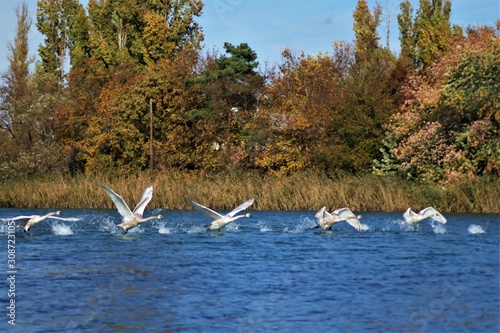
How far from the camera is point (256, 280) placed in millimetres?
18906

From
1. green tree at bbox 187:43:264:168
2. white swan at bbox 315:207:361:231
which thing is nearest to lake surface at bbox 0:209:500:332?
white swan at bbox 315:207:361:231

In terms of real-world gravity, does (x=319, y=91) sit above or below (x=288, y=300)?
above

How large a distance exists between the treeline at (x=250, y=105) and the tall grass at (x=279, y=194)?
2559 mm

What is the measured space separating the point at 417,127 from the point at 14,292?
33.6 metres

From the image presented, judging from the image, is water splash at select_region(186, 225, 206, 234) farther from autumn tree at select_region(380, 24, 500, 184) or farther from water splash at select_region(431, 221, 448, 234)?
autumn tree at select_region(380, 24, 500, 184)

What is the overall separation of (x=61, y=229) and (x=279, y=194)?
1347 cm

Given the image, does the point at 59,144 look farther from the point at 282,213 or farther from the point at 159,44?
the point at 282,213

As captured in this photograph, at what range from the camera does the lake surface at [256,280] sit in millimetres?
14516

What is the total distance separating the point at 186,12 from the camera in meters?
71.5

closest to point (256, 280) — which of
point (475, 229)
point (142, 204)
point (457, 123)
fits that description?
point (142, 204)

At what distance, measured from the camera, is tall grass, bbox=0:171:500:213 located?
130 feet

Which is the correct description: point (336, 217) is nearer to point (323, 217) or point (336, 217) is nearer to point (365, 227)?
point (323, 217)

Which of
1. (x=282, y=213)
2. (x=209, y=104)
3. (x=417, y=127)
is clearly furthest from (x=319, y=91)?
(x=282, y=213)

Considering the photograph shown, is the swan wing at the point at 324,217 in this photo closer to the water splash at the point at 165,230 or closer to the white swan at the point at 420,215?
A: the white swan at the point at 420,215
